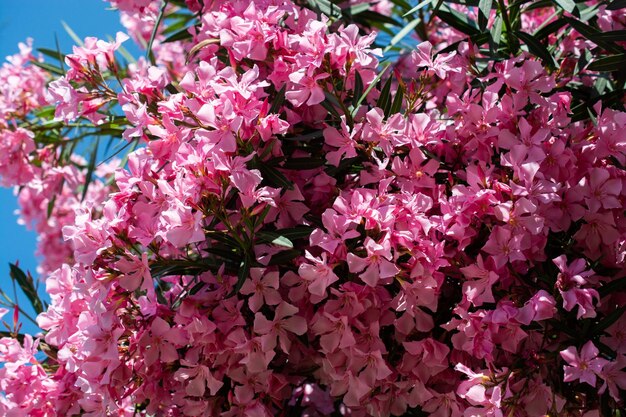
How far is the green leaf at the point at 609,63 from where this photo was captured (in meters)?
1.53

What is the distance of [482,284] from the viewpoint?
1.28 metres

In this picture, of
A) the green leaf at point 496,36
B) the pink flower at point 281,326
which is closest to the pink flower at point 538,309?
the pink flower at point 281,326

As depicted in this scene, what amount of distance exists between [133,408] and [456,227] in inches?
27.1

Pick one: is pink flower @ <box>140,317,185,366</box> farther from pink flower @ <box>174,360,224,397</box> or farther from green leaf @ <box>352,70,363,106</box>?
Answer: green leaf @ <box>352,70,363,106</box>

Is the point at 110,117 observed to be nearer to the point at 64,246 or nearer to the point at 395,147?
the point at 395,147

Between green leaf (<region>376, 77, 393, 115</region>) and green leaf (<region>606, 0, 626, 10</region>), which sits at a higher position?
green leaf (<region>376, 77, 393, 115</region>)

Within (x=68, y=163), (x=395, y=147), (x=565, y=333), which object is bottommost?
(x=565, y=333)

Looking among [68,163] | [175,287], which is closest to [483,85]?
[175,287]

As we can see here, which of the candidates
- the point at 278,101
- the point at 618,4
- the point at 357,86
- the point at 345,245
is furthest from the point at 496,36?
the point at 345,245

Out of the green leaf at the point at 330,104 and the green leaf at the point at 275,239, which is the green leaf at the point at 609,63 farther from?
the green leaf at the point at 275,239

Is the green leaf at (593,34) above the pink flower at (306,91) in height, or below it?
below

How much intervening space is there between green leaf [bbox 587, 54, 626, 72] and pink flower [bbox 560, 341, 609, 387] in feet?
1.84

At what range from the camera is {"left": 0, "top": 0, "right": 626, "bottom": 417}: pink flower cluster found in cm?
125

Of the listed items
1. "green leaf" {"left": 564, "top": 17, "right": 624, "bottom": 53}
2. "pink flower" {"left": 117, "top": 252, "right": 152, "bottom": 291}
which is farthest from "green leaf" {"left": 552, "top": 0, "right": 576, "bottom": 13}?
"pink flower" {"left": 117, "top": 252, "right": 152, "bottom": 291}
